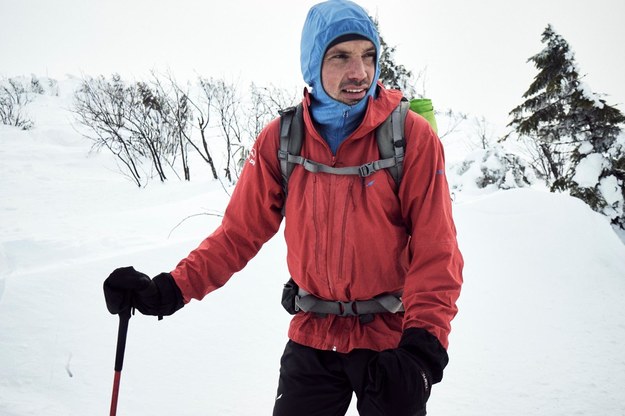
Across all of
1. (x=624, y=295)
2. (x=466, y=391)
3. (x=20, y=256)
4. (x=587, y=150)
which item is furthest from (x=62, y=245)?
(x=587, y=150)

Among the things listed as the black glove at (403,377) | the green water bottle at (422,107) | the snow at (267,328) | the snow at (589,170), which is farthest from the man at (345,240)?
the snow at (589,170)

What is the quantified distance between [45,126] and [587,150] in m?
27.7

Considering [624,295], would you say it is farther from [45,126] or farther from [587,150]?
[45,126]

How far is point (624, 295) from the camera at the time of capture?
3.33m

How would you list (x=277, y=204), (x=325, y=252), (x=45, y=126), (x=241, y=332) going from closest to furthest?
(x=325, y=252) < (x=277, y=204) < (x=241, y=332) < (x=45, y=126)

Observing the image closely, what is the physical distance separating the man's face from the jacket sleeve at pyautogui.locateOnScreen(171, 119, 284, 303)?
0.33m

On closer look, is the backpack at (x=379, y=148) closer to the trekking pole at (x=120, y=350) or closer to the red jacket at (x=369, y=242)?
the red jacket at (x=369, y=242)

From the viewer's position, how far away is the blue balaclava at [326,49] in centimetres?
140

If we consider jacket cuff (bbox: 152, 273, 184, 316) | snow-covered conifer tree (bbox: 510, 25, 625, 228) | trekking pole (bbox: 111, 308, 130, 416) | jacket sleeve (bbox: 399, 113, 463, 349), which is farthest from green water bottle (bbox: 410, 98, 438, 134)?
snow-covered conifer tree (bbox: 510, 25, 625, 228)

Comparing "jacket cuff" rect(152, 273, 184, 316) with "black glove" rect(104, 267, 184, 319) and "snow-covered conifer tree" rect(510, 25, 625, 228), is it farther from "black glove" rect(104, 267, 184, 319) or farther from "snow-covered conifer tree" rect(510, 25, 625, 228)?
"snow-covered conifer tree" rect(510, 25, 625, 228)

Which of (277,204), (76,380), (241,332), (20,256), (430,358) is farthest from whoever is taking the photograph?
(20,256)

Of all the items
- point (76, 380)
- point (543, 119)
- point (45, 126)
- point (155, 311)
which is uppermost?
point (45, 126)

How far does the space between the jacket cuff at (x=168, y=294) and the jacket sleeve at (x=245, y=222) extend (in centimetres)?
7

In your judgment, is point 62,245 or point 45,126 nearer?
point 62,245
